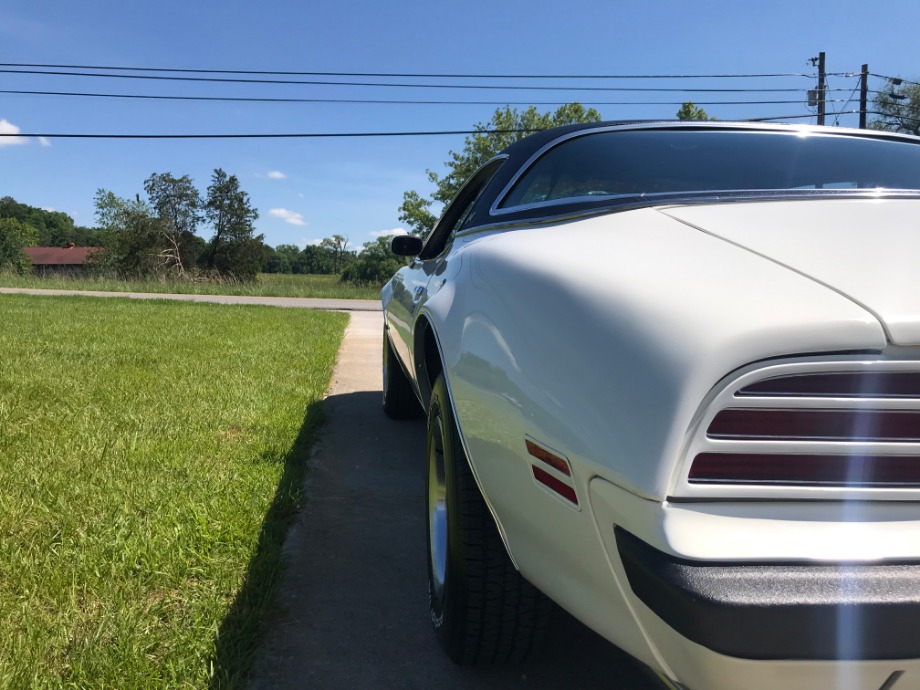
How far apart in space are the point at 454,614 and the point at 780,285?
119 cm

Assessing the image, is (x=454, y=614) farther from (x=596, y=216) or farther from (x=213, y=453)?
Result: (x=213, y=453)

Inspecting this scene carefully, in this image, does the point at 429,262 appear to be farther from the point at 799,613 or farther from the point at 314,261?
Result: the point at 314,261

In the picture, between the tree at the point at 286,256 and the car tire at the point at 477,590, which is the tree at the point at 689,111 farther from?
the tree at the point at 286,256

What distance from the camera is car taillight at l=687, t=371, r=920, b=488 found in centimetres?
107

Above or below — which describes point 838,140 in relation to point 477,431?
above

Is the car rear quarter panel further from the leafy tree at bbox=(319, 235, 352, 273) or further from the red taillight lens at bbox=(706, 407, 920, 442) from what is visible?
the leafy tree at bbox=(319, 235, 352, 273)

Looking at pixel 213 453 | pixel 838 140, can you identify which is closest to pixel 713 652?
pixel 838 140

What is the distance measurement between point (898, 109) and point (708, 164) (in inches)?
1601

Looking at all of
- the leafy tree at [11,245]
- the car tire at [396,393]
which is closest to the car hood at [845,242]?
the car tire at [396,393]

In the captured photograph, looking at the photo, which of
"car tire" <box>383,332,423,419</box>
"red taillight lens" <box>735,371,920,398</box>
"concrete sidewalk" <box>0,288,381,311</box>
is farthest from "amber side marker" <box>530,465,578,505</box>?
"concrete sidewalk" <box>0,288,381,311</box>

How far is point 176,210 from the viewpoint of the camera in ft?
186

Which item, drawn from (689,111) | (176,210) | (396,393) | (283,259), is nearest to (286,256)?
(283,259)

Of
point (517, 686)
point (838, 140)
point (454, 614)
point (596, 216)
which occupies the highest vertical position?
point (838, 140)

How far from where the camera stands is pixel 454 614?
70.5 inches
